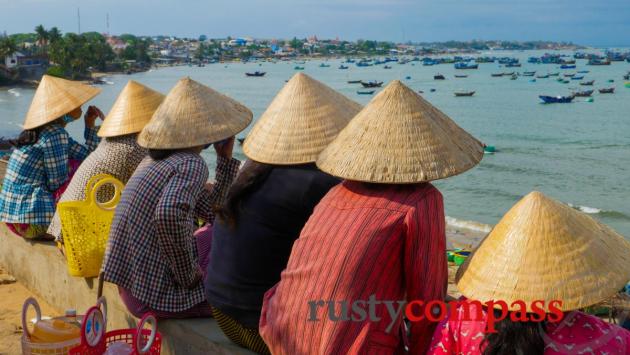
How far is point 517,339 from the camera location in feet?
5.72

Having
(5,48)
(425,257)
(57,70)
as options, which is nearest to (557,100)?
(57,70)

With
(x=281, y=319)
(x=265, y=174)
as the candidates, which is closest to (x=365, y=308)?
(x=281, y=319)

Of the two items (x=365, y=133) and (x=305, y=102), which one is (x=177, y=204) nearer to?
(x=305, y=102)

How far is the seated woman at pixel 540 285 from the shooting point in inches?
69.1

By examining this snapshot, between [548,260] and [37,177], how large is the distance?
3.15 m

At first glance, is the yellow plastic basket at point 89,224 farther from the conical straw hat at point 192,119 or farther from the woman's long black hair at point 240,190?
the woman's long black hair at point 240,190

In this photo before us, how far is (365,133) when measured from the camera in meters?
2.28

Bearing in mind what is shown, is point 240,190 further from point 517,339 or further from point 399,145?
point 517,339

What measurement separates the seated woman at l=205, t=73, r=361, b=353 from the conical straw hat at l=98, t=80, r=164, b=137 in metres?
1.28

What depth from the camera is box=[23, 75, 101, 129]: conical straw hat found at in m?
4.20

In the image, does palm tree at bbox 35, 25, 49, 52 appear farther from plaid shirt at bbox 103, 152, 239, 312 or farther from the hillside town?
plaid shirt at bbox 103, 152, 239, 312

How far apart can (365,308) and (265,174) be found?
0.69 meters

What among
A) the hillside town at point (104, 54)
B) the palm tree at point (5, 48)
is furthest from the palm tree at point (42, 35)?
the palm tree at point (5, 48)

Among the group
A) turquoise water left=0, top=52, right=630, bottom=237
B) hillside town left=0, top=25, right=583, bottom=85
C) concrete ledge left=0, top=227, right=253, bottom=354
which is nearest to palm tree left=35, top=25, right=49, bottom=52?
hillside town left=0, top=25, right=583, bottom=85
